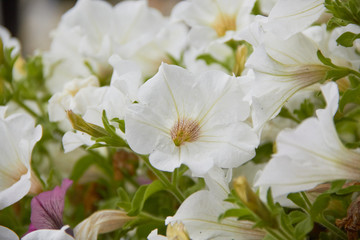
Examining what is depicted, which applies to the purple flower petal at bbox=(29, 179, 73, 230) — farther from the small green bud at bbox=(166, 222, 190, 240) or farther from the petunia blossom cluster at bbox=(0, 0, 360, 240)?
the small green bud at bbox=(166, 222, 190, 240)

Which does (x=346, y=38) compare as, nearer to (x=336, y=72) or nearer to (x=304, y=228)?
(x=336, y=72)

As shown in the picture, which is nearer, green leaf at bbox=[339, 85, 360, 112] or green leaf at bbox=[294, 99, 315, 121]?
green leaf at bbox=[339, 85, 360, 112]

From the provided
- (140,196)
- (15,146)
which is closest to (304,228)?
(140,196)

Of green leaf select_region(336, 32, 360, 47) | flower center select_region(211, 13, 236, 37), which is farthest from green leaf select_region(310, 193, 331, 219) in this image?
flower center select_region(211, 13, 236, 37)

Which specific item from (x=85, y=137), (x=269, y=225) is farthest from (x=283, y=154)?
(x=85, y=137)

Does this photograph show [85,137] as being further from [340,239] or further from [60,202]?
[340,239]

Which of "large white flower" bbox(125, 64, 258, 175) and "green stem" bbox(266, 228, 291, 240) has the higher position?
"large white flower" bbox(125, 64, 258, 175)

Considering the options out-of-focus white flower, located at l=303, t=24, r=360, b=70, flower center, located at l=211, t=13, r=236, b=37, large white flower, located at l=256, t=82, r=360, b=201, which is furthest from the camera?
flower center, located at l=211, t=13, r=236, b=37
